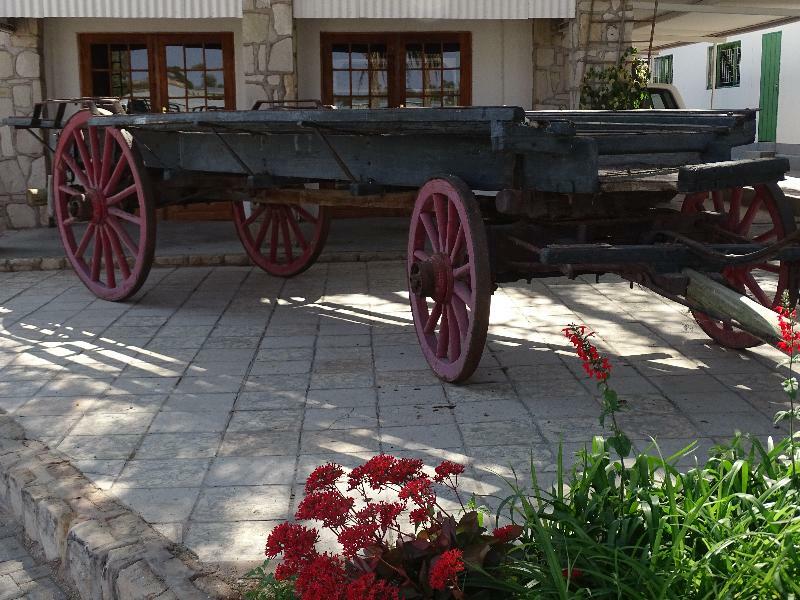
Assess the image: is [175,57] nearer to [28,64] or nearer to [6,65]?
[28,64]

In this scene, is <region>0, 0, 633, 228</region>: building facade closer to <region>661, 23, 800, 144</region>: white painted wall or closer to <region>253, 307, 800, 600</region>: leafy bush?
<region>253, 307, 800, 600</region>: leafy bush

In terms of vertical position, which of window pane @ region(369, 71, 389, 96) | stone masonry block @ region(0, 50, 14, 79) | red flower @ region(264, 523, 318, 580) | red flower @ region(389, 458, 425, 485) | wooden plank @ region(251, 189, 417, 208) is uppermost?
stone masonry block @ region(0, 50, 14, 79)

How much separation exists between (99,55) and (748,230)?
27.1 feet

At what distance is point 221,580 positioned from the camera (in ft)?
10.1

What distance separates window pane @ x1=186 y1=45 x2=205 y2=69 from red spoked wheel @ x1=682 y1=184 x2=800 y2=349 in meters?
7.24

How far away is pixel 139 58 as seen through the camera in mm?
11727

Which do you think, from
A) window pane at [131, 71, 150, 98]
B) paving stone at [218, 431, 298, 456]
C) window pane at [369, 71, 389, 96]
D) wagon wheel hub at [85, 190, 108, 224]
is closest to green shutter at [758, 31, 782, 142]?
window pane at [369, 71, 389, 96]

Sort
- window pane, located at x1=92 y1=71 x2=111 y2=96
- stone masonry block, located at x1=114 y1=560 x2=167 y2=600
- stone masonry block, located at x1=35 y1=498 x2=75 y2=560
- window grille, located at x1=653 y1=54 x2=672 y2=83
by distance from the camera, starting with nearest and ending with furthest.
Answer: stone masonry block, located at x1=114 y1=560 x2=167 y2=600
stone masonry block, located at x1=35 y1=498 x2=75 y2=560
window pane, located at x1=92 y1=71 x2=111 y2=96
window grille, located at x1=653 y1=54 x2=672 y2=83

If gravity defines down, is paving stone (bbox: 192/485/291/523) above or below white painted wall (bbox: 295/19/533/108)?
below

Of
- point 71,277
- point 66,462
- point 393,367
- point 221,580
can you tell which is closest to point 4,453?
point 66,462

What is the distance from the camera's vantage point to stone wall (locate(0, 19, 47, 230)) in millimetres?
11000

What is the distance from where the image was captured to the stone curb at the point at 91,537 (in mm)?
3041

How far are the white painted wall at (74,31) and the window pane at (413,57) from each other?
191 cm

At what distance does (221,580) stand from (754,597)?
4.89ft
